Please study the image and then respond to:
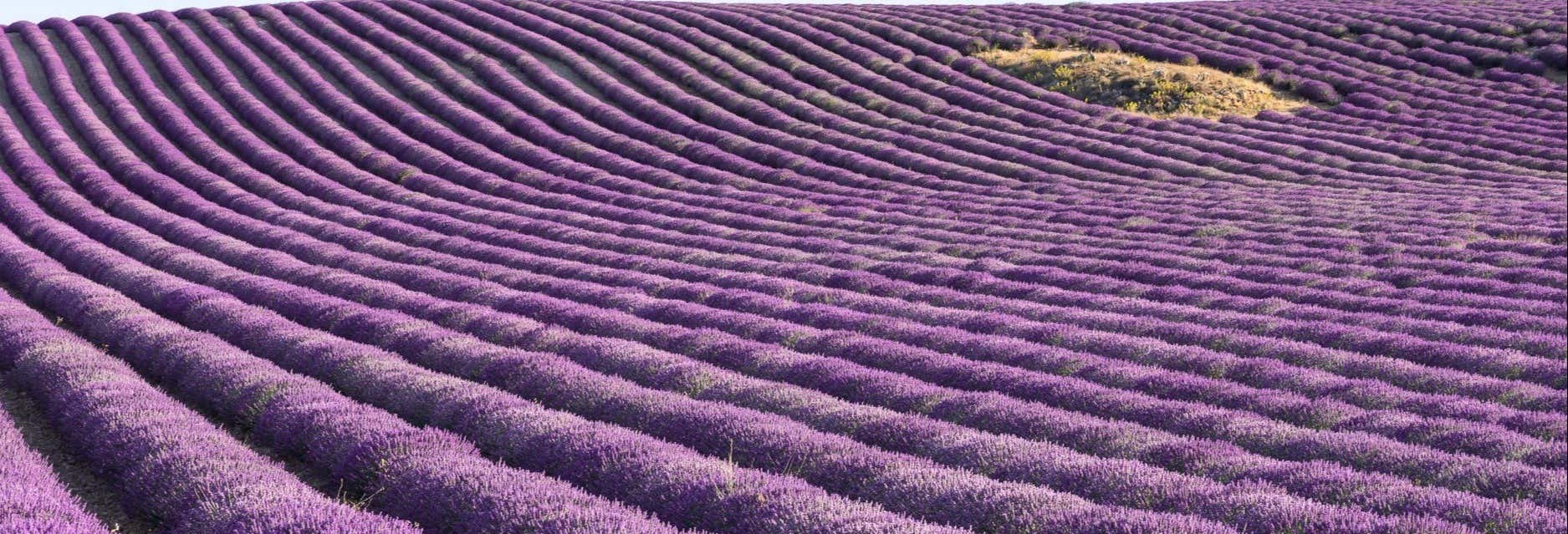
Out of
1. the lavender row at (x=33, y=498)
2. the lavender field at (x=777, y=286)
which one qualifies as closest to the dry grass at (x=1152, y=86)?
the lavender field at (x=777, y=286)

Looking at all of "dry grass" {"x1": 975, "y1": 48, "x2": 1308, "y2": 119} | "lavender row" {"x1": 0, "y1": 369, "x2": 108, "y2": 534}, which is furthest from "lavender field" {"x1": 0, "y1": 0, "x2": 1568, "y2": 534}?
"dry grass" {"x1": 975, "y1": 48, "x2": 1308, "y2": 119}

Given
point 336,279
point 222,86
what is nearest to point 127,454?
point 336,279

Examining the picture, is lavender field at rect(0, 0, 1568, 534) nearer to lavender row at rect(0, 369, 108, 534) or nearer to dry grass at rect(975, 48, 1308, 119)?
lavender row at rect(0, 369, 108, 534)

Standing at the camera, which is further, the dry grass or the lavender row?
the dry grass

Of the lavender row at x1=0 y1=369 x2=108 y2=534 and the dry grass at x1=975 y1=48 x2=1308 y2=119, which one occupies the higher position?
the lavender row at x1=0 y1=369 x2=108 y2=534

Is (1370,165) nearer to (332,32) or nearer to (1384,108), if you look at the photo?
(1384,108)

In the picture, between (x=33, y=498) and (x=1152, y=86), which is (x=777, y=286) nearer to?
(x=33, y=498)
